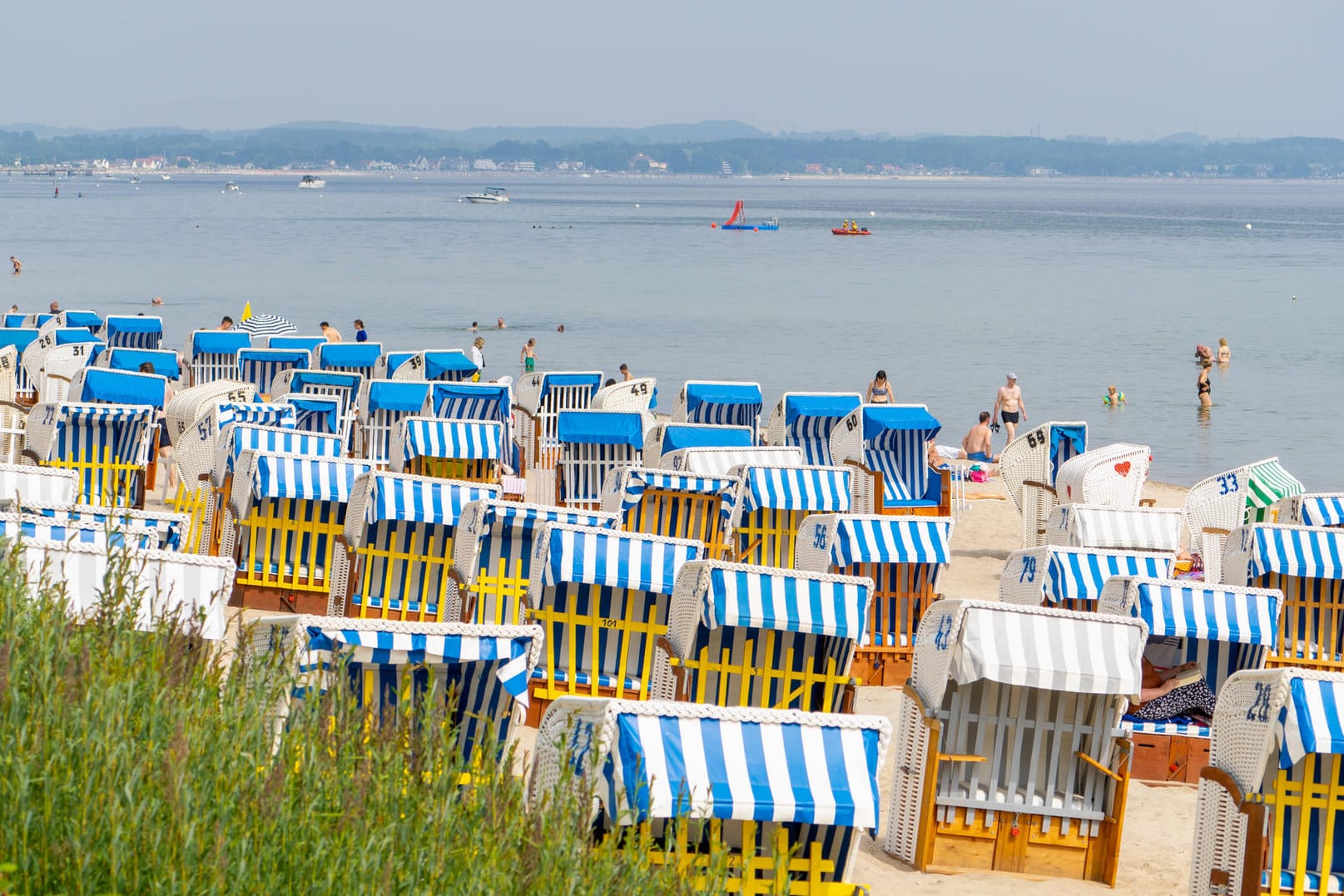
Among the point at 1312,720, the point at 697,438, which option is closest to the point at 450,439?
the point at 697,438

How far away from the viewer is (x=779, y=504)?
11.4 metres

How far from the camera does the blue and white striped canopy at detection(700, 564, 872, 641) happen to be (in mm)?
7441

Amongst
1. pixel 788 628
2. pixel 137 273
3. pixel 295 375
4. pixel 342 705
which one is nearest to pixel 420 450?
pixel 295 375

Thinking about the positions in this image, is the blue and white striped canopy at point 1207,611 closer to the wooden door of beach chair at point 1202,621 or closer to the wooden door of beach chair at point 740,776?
the wooden door of beach chair at point 1202,621

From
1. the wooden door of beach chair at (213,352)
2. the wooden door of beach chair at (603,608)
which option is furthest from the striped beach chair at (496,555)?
→ the wooden door of beach chair at (213,352)

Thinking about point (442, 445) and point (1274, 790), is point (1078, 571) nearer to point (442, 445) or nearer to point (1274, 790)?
point (1274, 790)

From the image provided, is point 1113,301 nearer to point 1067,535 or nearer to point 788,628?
point 1067,535

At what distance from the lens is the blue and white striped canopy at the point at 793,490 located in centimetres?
1141

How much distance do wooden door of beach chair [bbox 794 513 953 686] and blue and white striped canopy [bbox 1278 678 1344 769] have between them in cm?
337

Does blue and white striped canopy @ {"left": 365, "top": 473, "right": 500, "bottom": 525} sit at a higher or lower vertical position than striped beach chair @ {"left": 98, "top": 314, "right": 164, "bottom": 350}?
higher

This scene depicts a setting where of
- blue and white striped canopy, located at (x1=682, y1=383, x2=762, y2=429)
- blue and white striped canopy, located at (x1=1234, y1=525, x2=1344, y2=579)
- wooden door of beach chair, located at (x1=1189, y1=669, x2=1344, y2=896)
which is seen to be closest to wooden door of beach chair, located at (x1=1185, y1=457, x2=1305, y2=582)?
blue and white striped canopy, located at (x1=1234, y1=525, x2=1344, y2=579)

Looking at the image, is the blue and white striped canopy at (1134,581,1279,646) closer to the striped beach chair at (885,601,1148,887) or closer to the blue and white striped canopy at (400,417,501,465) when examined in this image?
the striped beach chair at (885,601,1148,887)

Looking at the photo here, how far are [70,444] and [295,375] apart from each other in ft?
18.4

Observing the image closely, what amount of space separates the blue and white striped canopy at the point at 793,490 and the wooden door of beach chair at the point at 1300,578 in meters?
2.66
